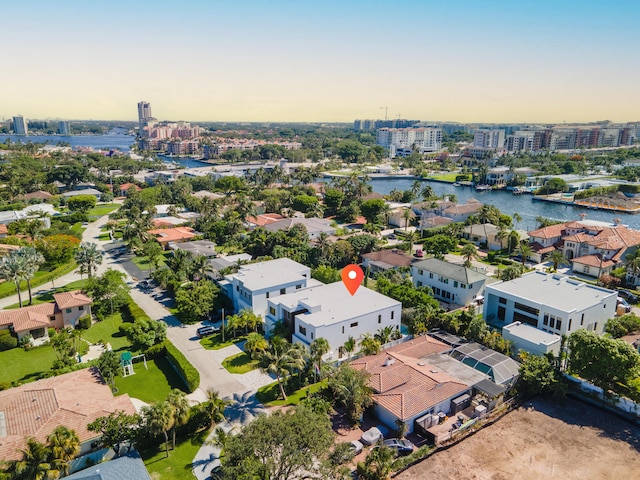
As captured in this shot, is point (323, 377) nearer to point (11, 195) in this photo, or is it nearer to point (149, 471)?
point (149, 471)

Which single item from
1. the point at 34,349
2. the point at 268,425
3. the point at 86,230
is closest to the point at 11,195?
the point at 86,230

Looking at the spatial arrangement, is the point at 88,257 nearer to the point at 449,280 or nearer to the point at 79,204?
the point at 449,280

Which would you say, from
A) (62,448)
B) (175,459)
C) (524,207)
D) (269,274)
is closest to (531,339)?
(269,274)

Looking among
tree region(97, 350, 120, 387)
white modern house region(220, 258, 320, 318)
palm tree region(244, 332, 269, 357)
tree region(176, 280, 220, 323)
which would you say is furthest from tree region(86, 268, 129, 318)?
palm tree region(244, 332, 269, 357)

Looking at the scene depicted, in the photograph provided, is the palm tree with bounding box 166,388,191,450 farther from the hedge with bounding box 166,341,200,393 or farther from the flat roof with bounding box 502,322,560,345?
the flat roof with bounding box 502,322,560,345

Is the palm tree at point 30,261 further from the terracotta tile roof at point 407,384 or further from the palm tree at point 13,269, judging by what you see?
the terracotta tile roof at point 407,384
